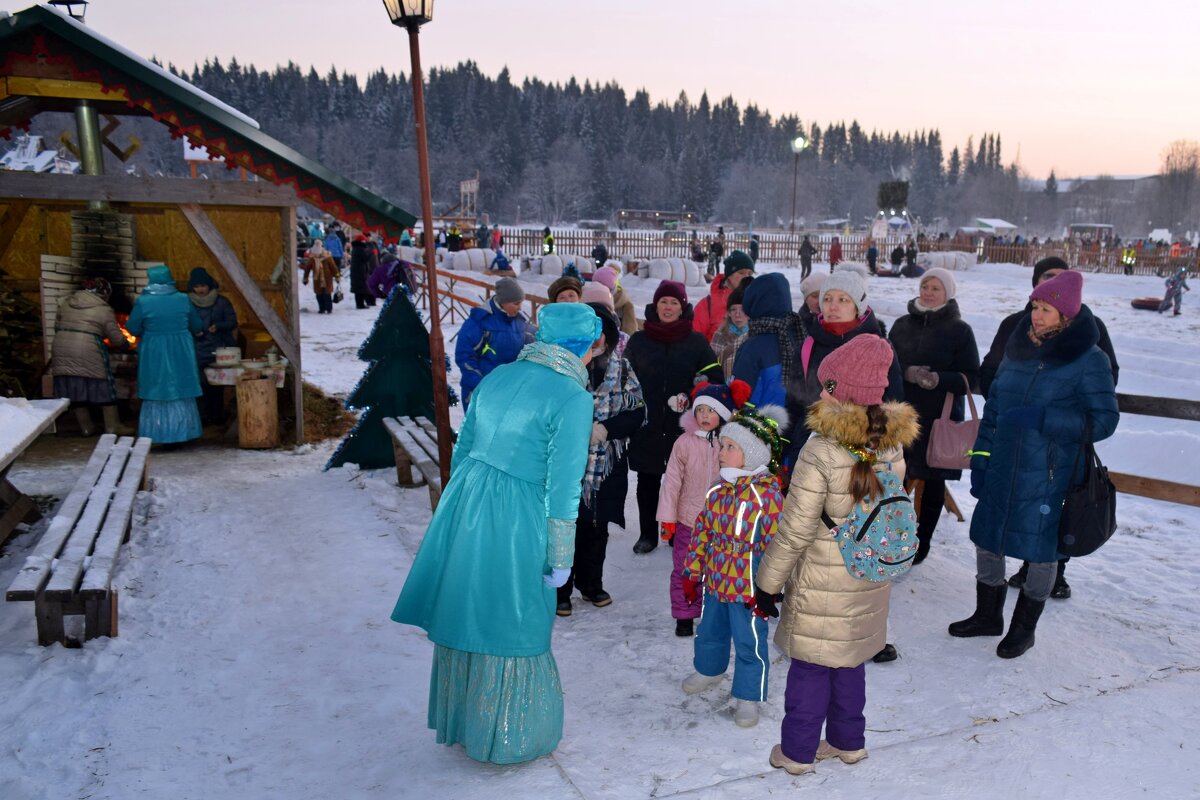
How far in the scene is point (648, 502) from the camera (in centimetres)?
579

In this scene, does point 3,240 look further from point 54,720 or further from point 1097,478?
point 1097,478

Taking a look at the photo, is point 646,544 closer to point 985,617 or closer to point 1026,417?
point 985,617

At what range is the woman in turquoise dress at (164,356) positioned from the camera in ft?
26.4

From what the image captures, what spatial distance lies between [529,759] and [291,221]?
6.72m

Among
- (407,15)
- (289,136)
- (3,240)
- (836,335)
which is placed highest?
(289,136)

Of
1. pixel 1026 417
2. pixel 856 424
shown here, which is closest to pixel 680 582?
pixel 856 424

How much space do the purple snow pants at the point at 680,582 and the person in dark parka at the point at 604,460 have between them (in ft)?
1.46

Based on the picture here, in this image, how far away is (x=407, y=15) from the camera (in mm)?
5719

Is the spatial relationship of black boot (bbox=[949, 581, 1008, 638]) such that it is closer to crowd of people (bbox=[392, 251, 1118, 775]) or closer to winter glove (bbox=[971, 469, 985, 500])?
crowd of people (bbox=[392, 251, 1118, 775])

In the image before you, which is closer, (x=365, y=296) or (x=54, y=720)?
(x=54, y=720)

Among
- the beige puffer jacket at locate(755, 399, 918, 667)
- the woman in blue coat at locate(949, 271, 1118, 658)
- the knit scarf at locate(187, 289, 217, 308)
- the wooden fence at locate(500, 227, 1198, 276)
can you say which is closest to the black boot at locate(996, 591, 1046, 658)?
the woman in blue coat at locate(949, 271, 1118, 658)

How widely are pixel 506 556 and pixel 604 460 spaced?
1.68m

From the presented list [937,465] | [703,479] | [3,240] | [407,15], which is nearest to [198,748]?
[703,479]

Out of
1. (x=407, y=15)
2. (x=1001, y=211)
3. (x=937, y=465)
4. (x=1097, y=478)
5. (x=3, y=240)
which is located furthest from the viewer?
(x=1001, y=211)
